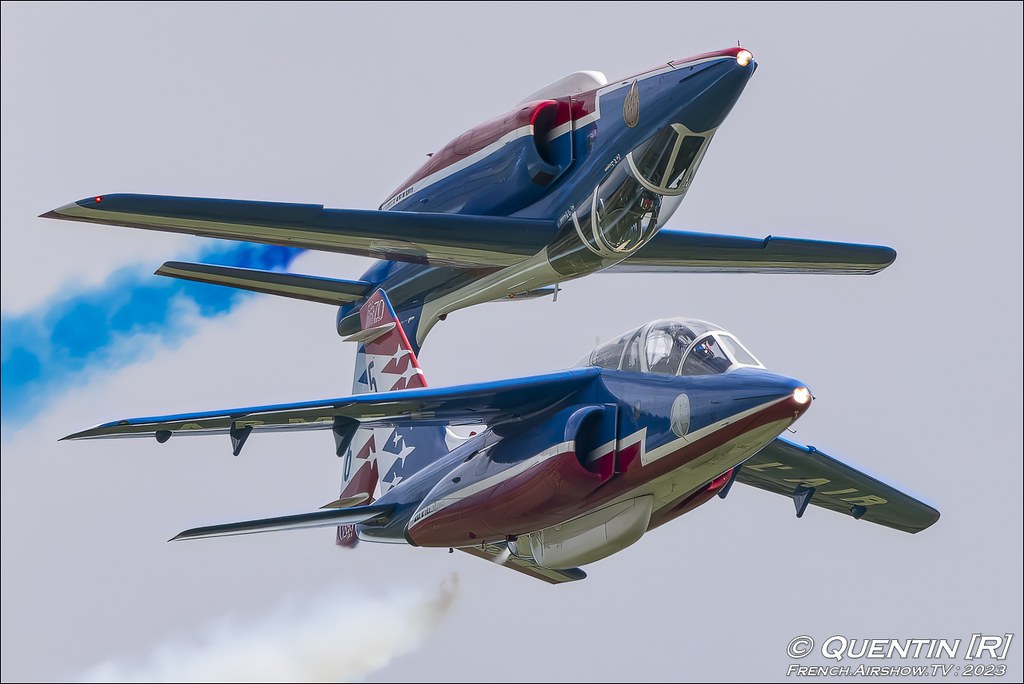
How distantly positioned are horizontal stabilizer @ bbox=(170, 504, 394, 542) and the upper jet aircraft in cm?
391

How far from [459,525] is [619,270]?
565 centimetres

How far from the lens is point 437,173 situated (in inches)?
1101

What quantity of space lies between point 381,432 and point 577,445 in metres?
8.35

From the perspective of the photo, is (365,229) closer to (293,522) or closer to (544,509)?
(544,509)

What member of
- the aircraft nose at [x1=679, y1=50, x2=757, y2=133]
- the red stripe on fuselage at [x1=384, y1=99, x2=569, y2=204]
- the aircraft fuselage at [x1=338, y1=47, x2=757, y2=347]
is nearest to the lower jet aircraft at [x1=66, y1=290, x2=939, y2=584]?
the aircraft fuselage at [x1=338, y1=47, x2=757, y2=347]

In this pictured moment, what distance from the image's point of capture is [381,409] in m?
27.2

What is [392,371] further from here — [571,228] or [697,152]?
[697,152]

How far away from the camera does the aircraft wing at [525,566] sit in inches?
1139

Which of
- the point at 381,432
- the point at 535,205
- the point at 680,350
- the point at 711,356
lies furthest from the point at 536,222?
the point at 381,432

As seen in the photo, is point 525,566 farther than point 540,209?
Yes

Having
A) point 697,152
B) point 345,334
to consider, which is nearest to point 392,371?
point 345,334

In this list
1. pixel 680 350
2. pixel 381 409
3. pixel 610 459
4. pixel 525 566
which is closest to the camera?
pixel 680 350

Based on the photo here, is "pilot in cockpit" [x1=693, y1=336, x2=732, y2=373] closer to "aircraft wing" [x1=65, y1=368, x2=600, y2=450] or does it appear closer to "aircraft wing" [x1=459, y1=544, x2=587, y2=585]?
"aircraft wing" [x1=65, y1=368, x2=600, y2=450]

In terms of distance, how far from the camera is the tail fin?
31.9 m
